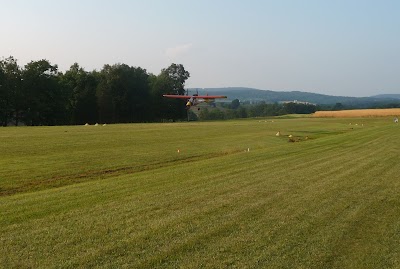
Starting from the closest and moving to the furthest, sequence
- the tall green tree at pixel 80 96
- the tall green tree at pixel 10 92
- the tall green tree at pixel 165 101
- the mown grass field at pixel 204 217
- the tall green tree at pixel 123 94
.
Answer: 1. the mown grass field at pixel 204 217
2. the tall green tree at pixel 10 92
3. the tall green tree at pixel 80 96
4. the tall green tree at pixel 123 94
5. the tall green tree at pixel 165 101

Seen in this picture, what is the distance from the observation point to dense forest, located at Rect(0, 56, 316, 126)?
8319 centimetres

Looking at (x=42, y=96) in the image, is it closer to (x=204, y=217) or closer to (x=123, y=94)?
(x=123, y=94)

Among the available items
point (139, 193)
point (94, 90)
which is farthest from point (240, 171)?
point (94, 90)

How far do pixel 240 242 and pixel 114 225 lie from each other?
2649 mm

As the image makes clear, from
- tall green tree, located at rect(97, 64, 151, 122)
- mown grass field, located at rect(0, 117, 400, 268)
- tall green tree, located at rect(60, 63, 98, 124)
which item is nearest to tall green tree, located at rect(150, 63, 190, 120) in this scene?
tall green tree, located at rect(97, 64, 151, 122)

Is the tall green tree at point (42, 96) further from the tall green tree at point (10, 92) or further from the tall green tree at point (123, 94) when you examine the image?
the tall green tree at point (123, 94)

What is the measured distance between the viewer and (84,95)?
9506 cm

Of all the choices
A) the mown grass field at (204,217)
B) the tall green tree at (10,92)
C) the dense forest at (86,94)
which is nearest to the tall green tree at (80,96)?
the dense forest at (86,94)

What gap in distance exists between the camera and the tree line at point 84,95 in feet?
273

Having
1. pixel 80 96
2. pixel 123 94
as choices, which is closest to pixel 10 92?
pixel 80 96

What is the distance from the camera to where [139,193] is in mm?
12375

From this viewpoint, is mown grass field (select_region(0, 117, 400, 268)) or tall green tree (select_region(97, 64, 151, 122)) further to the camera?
tall green tree (select_region(97, 64, 151, 122))

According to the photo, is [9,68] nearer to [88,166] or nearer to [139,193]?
[88,166]

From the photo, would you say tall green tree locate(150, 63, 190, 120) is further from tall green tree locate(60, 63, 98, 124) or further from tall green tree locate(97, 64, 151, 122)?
tall green tree locate(60, 63, 98, 124)
